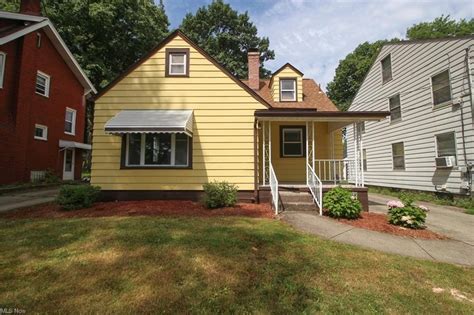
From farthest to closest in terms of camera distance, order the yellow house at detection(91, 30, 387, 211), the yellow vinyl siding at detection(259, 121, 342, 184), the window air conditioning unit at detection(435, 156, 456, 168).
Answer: the yellow vinyl siding at detection(259, 121, 342, 184), the window air conditioning unit at detection(435, 156, 456, 168), the yellow house at detection(91, 30, 387, 211)

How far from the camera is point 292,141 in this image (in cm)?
1243

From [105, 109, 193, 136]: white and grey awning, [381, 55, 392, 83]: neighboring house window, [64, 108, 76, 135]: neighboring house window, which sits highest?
[381, 55, 392, 83]: neighboring house window

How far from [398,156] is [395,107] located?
2.88 m

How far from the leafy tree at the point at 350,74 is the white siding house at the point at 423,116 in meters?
26.7

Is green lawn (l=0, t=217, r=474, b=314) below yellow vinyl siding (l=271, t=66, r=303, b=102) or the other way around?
below

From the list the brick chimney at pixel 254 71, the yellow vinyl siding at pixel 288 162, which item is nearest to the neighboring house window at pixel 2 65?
the brick chimney at pixel 254 71

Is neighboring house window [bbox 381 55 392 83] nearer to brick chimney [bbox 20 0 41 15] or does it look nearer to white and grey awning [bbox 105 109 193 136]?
white and grey awning [bbox 105 109 193 136]

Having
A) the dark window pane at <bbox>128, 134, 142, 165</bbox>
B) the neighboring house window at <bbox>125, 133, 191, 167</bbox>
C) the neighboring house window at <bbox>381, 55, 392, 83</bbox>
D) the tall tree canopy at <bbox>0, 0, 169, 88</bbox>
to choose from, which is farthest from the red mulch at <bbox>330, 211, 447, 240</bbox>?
the tall tree canopy at <bbox>0, 0, 169, 88</bbox>

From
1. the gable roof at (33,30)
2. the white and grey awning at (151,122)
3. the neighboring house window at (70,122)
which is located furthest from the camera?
the neighboring house window at (70,122)

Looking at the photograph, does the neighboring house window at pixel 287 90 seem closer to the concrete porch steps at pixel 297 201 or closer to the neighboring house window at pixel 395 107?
the concrete porch steps at pixel 297 201

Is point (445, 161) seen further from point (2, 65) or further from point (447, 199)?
point (2, 65)

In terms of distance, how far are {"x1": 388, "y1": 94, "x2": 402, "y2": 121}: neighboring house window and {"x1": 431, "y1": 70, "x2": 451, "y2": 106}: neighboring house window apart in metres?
2.46

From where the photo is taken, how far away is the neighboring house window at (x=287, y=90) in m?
13.5

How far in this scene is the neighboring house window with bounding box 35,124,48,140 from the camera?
16858mm
